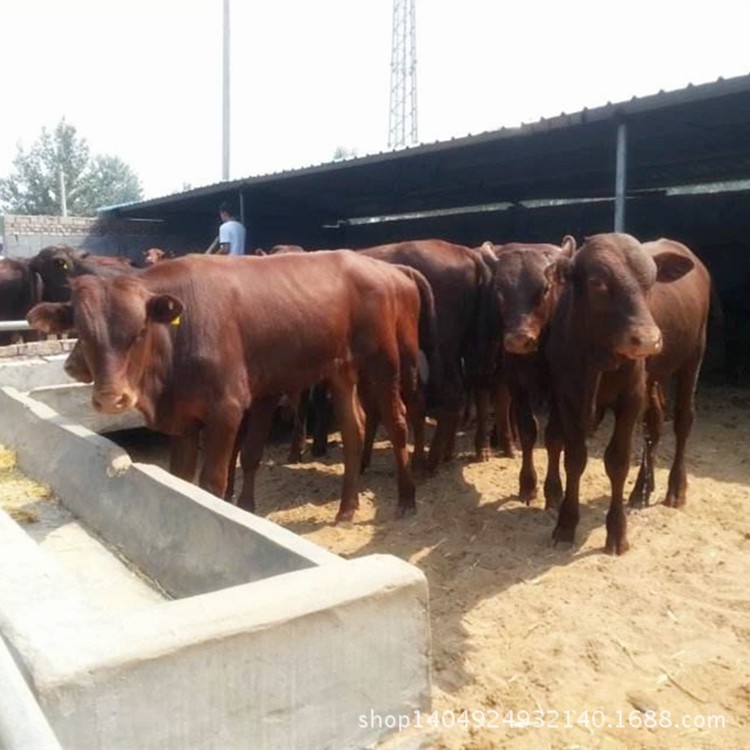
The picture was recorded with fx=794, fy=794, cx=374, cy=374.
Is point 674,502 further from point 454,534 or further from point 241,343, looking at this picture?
point 241,343

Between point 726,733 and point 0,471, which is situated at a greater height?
point 0,471

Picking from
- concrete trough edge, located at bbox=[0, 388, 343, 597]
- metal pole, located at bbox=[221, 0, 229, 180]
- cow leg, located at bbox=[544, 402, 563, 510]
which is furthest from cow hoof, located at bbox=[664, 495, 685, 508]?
metal pole, located at bbox=[221, 0, 229, 180]

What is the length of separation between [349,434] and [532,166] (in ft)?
23.3

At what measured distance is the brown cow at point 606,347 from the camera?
A: 4215mm

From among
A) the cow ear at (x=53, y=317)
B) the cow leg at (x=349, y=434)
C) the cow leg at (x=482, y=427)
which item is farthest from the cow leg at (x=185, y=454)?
the cow leg at (x=482, y=427)

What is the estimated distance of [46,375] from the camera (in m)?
6.78

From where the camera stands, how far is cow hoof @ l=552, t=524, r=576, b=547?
472 cm

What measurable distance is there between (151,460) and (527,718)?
16.7ft

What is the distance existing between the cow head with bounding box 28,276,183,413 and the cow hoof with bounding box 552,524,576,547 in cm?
254

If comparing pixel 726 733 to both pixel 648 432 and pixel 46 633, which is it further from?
pixel 648 432

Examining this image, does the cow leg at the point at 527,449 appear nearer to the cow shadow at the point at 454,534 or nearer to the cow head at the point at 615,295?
the cow shadow at the point at 454,534

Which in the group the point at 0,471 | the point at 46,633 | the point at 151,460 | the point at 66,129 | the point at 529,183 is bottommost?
the point at 151,460

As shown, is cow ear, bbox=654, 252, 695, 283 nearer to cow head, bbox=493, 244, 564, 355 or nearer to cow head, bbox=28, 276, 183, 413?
cow head, bbox=493, 244, 564, 355

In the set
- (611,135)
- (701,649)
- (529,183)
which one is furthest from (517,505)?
(529,183)
